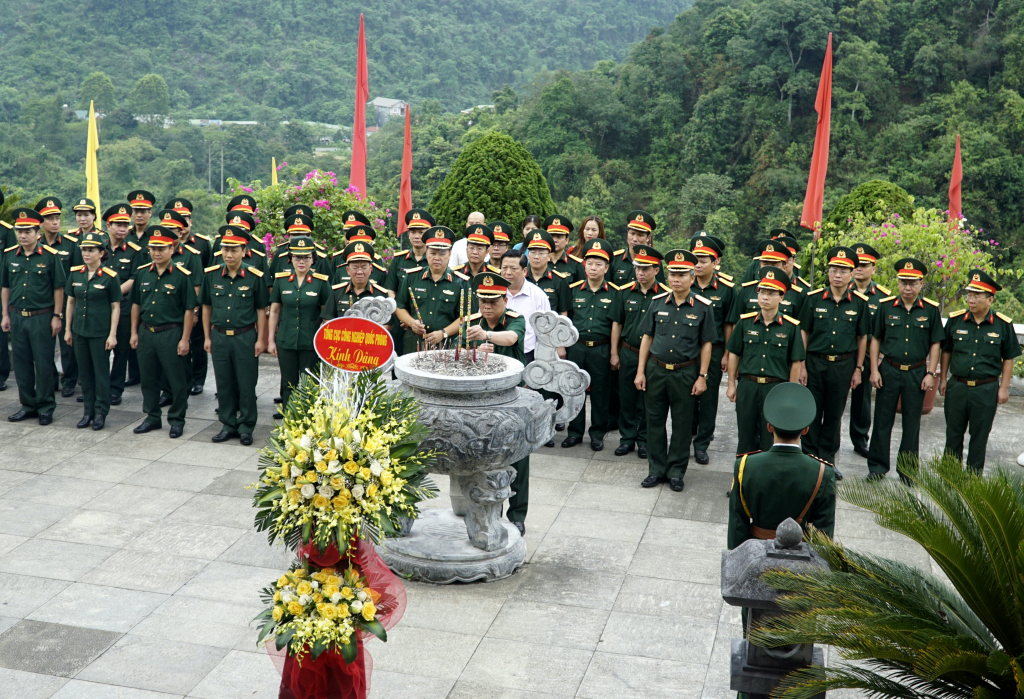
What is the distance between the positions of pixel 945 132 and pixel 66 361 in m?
29.3

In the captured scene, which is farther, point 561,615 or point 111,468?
point 111,468

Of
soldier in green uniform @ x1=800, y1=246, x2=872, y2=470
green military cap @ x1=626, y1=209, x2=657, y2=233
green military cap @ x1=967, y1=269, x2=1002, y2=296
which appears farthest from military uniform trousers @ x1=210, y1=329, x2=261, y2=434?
green military cap @ x1=967, y1=269, x2=1002, y2=296

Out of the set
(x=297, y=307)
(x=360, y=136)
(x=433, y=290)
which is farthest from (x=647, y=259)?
(x=360, y=136)

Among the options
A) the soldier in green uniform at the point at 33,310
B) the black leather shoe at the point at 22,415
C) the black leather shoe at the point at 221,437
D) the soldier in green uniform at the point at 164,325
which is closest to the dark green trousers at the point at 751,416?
the black leather shoe at the point at 221,437

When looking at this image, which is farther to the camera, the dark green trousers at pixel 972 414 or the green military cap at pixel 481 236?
the green military cap at pixel 481 236

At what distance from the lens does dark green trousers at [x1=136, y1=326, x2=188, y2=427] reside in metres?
8.80

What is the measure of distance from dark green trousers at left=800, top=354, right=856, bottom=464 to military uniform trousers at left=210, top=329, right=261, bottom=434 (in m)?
4.59

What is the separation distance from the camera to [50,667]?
4961 millimetres

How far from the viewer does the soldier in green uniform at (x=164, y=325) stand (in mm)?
8797

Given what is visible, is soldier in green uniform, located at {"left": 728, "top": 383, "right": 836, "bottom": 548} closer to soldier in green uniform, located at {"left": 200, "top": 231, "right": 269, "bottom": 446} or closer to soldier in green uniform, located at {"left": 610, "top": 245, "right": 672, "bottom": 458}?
soldier in green uniform, located at {"left": 610, "top": 245, "right": 672, "bottom": 458}

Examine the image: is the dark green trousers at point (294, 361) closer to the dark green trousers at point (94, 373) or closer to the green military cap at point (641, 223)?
the dark green trousers at point (94, 373)

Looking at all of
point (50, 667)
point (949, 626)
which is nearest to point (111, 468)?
point (50, 667)

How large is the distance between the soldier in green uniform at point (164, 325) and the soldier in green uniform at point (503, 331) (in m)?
3.23

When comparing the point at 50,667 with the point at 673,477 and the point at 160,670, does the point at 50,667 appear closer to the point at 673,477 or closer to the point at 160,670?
the point at 160,670
